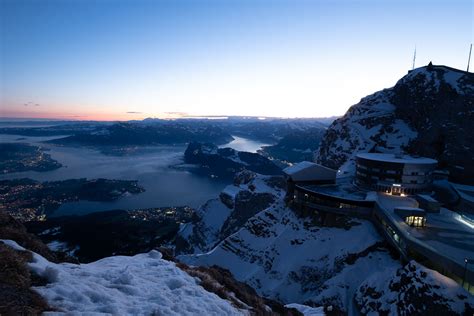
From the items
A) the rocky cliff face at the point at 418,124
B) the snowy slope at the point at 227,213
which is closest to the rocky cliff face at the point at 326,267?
the rocky cliff face at the point at 418,124

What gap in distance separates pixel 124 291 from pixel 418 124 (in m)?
93.2

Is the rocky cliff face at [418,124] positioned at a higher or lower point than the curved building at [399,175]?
higher

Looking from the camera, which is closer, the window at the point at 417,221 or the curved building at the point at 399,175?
the window at the point at 417,221

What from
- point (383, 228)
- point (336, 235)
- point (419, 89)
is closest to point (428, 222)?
point (383, 228)

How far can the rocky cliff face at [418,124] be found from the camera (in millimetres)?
76312

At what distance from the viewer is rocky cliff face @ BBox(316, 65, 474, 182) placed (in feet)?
250

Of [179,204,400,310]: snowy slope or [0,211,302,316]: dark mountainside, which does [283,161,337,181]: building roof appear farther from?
[0,211,302,316]: dark mountainside

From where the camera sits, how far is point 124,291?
13281mm

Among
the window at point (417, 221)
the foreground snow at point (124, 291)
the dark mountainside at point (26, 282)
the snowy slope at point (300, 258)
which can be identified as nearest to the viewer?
the dark mountainside at point (26, 282)

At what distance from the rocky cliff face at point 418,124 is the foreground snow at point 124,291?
72151 mm

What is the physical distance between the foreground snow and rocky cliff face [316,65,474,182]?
237ft

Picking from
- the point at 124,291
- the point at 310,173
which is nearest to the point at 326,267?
the point at 310,173

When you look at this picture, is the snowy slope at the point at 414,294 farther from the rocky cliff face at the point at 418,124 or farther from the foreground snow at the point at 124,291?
the rocky cliff face at the point at 418,124

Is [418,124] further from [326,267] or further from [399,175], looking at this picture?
[326,267]
